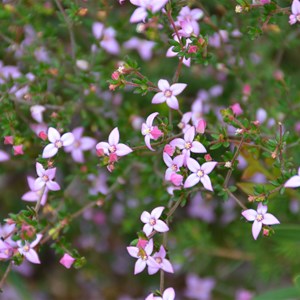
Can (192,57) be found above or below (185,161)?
above

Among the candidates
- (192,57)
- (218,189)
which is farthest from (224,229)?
(192,57)

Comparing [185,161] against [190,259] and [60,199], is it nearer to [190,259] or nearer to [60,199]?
[60,199]

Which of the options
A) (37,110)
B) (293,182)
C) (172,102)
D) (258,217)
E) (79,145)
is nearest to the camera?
(293,182)

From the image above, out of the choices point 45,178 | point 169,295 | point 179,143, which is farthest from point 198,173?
point 45,178

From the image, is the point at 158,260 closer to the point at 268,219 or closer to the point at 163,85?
the point at 268,219

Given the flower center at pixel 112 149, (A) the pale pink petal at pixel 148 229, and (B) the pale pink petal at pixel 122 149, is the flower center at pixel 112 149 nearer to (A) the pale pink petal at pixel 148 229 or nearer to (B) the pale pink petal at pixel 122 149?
(B) the pale pink petal at pixel 122 149

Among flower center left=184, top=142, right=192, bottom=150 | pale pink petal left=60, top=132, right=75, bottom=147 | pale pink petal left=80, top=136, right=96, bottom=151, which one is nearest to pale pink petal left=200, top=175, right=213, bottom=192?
flower center left=184, top=142, right=192, bottom=150

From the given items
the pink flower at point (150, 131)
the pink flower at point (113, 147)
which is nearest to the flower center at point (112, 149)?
the pink flower at point (113, 147)
